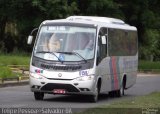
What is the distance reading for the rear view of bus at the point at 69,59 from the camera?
21141 mm

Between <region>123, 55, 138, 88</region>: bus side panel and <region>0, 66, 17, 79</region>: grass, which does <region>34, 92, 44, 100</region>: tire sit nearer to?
<region>123, 55, 138, 88</region>: bus side panel

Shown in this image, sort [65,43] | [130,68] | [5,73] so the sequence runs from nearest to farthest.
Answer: [65,43] → [130,68] → [5,73]

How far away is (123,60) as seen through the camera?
25547 millimetres

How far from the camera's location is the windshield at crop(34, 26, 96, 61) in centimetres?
2148

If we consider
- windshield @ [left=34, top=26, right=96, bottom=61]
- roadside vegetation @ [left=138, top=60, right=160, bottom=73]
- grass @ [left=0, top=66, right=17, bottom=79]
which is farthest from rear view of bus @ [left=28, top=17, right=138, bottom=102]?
roadside vegetation @ [left=138, top=60, right=160, bottom=73]

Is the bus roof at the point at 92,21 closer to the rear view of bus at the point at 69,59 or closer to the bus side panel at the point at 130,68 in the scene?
the rear view of bus at the point at 69,59

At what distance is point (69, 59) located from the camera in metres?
21.3

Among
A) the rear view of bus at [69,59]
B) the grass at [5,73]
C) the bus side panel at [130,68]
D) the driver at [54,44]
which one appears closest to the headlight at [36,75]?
the rear view of bus at [69,59]

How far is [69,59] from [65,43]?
2.31 ft

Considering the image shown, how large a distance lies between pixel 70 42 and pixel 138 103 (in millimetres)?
4550

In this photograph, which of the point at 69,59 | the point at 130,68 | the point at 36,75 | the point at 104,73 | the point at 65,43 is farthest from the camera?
the point at 130,68

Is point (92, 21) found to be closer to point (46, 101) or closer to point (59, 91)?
point (59, 91)

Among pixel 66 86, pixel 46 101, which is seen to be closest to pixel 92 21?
pixel 66 86

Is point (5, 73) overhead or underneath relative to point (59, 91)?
underneath
